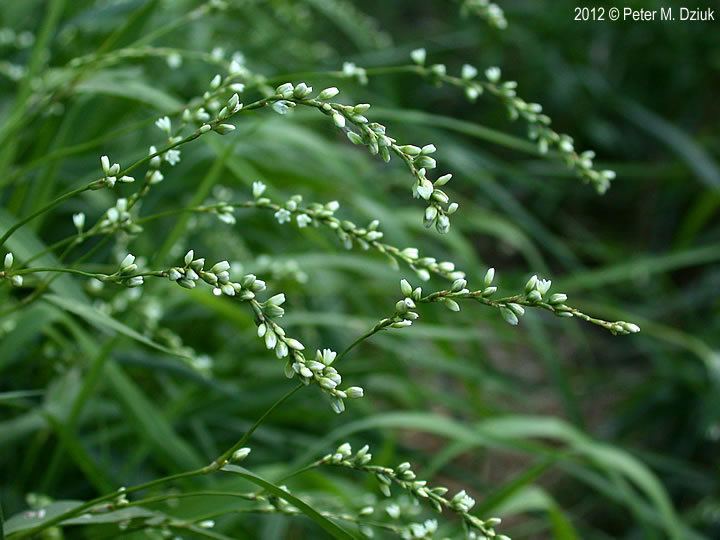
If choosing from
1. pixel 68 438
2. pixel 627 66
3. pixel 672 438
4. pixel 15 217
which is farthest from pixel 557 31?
pixel 68 438

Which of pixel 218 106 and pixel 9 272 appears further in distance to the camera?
pixel 218 106

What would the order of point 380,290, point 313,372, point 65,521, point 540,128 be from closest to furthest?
point 313,372, point 65,521, point 540,128, point 380,290

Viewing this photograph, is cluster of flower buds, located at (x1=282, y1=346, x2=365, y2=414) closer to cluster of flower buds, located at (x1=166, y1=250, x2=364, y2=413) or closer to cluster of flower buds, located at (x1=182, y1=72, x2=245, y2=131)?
cluster of flower buds, located at (x1=166, y1=250, x2=364, y2=413)

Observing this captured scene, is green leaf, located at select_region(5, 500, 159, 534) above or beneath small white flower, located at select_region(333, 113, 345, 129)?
beneath

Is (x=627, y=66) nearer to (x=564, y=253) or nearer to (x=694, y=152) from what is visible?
(x=694, y=152)

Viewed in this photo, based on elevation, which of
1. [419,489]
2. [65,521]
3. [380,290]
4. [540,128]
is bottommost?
[380,290]

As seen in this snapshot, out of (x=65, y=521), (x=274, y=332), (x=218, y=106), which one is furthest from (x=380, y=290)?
(x=274, y=332)

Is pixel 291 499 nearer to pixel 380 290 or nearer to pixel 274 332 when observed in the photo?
pixel 274 332

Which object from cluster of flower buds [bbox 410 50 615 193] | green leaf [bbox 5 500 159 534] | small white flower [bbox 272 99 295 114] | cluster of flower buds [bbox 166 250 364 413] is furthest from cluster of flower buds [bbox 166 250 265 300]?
cluster of flower buds [bbox 410 50 615 193]
